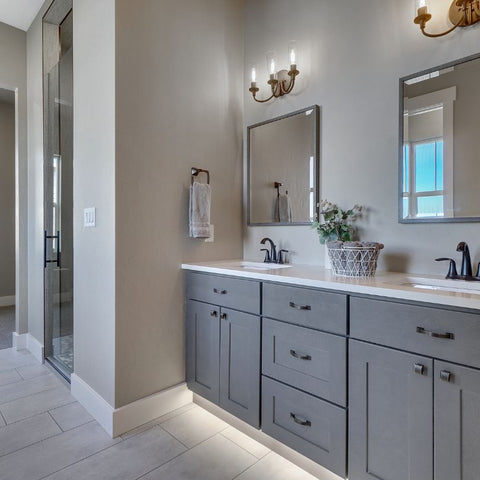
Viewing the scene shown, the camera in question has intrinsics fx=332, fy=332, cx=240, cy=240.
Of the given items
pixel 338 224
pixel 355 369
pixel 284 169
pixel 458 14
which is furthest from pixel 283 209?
pixel 458 14

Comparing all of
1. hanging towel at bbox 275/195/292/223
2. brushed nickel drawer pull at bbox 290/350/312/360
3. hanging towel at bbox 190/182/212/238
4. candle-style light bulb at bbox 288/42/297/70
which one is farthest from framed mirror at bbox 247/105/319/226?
brushed nickel drawer pull at bbox 290/350/312/360

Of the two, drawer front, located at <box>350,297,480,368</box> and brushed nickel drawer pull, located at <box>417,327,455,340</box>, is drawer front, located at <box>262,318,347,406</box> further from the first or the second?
brushed nickel drawer pull, located at <box>417,327,455,340</box>

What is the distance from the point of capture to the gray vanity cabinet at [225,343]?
1.72 m

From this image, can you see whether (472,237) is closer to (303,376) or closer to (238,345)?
(303,376)

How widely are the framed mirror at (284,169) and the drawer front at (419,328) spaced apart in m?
0.94

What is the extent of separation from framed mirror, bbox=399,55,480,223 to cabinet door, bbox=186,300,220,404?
120cm

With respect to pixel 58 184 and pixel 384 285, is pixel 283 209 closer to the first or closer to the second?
pixel 384 285

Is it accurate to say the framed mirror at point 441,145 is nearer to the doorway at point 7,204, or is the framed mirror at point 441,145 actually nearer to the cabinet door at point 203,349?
the cabinet door at point 203,349

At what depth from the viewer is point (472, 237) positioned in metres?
1.52

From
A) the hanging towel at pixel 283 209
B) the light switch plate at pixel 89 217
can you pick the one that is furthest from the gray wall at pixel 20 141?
the hanging towel at pixel 283 209

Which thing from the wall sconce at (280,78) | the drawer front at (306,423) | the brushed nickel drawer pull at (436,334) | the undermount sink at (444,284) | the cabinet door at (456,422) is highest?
the wall sconce at (280,78)

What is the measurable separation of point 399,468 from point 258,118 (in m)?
2.17

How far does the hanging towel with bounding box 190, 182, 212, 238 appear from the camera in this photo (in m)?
2.09

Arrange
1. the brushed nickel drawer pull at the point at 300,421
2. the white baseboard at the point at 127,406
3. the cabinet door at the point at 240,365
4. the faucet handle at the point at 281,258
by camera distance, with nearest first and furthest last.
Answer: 1. the brushed nickel drawer pull at the point at 300,421
2. the cabinet door at the point at 240,365
3. the white baseboard at the point at 127,406
4. the faucet handle at the point at 281,258
